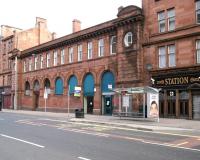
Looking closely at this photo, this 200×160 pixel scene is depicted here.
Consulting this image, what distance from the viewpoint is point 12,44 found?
6625 centimetres

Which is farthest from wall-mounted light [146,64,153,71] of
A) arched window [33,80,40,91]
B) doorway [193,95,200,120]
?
arched window [33,80,40,91]

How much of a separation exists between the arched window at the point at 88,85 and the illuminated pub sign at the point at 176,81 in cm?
1114

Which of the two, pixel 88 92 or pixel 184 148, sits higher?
pixel 88 92

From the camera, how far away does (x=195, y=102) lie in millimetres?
29969

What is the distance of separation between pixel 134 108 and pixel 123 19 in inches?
370

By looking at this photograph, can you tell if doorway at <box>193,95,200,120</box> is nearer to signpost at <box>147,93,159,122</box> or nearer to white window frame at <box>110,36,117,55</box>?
signpost at <box>147,93,159,122</box>

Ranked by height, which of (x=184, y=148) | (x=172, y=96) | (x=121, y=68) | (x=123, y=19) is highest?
(x=123, y=19)

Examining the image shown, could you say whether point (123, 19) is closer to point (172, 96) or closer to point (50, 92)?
point (172, 96)

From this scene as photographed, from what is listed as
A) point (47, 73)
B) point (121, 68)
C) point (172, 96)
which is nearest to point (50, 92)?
point (47, 73)

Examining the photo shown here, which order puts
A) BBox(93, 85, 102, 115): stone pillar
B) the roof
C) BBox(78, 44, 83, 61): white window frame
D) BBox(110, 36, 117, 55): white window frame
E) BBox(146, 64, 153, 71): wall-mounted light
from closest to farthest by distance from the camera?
BBox(146, 64, 153, 71): wall-mounted light
the roof
BBox(110, 36, 117, 55): white window frame
BBox(93, 85, 102, 115): stone pillar
BBox(78, 44, 83, 61): white window frame

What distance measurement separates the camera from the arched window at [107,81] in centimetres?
3938

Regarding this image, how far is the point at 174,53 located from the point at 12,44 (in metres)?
41.7

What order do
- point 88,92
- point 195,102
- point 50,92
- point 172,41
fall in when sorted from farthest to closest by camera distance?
point 50,92, point 88,92, point 172,41, point 195,102

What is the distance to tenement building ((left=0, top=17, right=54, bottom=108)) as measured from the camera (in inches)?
2559
